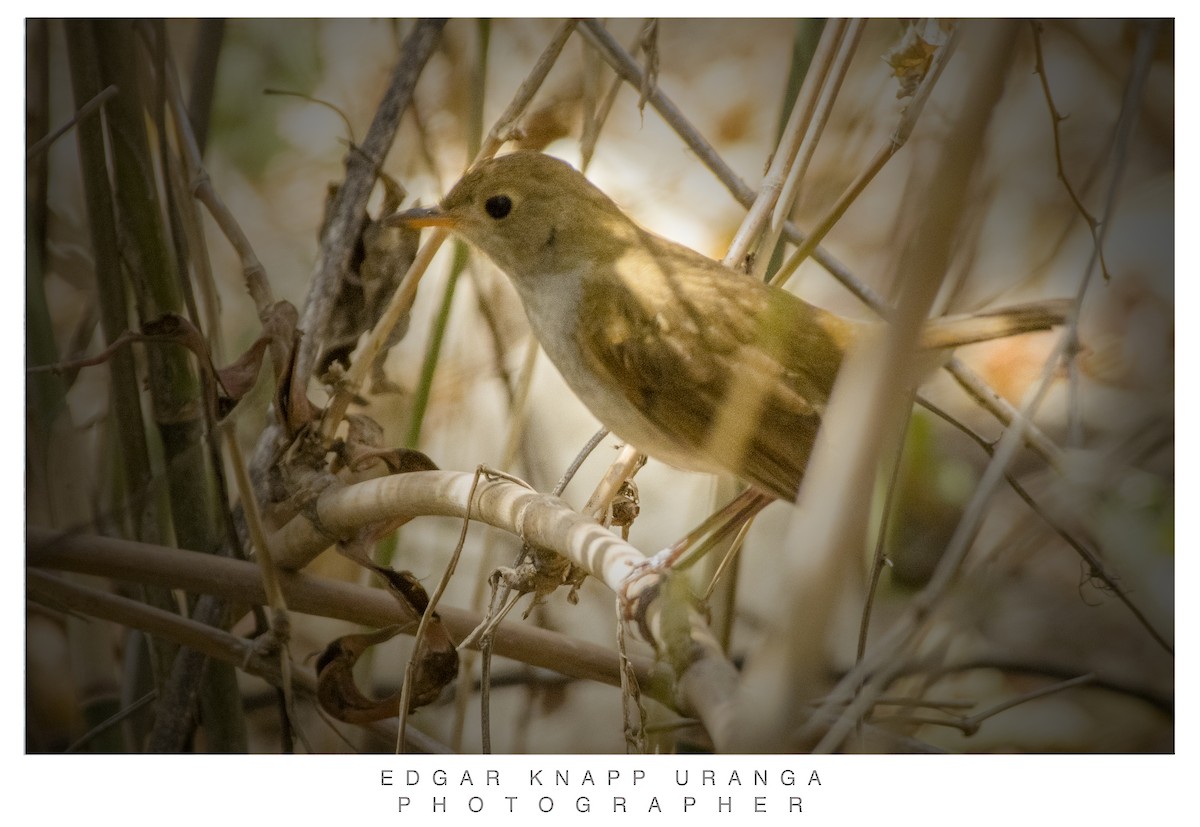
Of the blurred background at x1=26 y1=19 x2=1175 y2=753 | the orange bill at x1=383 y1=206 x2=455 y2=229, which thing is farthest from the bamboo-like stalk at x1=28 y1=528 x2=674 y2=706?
the orange bill at x1=383 y1=206 x2=455 y2=229

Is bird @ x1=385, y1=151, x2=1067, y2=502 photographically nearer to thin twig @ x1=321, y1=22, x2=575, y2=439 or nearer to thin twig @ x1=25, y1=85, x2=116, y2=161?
thin twig @ x1=321, y1=22, x2=575, y2=439

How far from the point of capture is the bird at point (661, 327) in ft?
4.68

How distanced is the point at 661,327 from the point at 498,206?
1.03ft

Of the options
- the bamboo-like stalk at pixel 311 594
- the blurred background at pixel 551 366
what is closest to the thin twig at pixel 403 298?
the blurred background at pixel 551 366

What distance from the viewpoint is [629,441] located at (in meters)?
1.46

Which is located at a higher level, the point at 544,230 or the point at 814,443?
the point at 544,230

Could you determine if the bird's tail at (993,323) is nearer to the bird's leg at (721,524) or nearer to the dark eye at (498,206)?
the bird's leg at (721,524)

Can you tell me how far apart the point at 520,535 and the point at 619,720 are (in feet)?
1.30

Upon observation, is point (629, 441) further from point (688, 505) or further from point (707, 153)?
point (707, 153)

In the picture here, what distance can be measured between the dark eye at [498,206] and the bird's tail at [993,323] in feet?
2.11

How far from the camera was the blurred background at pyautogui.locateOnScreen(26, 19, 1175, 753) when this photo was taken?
1.59m

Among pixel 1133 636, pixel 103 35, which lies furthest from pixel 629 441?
pixel 103 35

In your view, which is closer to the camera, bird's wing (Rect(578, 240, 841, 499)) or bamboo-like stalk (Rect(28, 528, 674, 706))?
bird's wing (Rect(578, 240, 841, 499))
